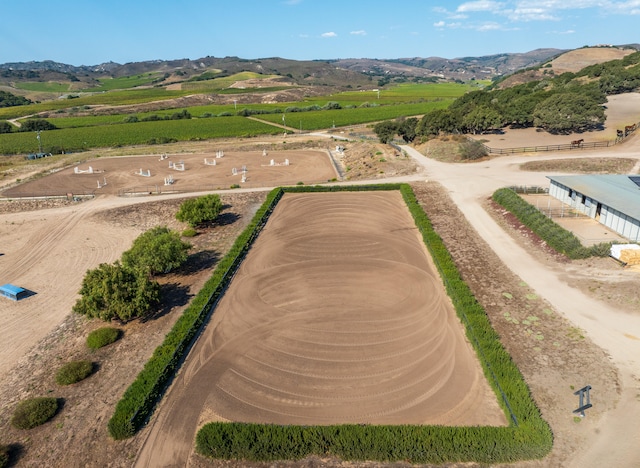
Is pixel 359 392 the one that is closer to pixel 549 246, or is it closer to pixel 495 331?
pixel 495 331

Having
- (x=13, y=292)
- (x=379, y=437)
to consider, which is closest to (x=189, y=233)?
(x=13, y=292)

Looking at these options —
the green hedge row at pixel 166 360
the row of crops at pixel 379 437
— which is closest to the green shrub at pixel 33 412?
the green hedge row at pixel 166 360

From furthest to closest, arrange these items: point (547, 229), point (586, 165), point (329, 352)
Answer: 1. point (586, 165)
2. point (547, 229)
3. point (329, 352)

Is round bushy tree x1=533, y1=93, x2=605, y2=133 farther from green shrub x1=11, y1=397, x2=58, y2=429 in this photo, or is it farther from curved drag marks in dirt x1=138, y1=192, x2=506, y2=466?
green shrub x1=11, y1=397, x2=58, y2=429

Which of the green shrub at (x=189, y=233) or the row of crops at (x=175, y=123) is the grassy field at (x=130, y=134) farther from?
the green shrub at (x=189, y=233)

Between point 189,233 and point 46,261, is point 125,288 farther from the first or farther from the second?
point 46,261
